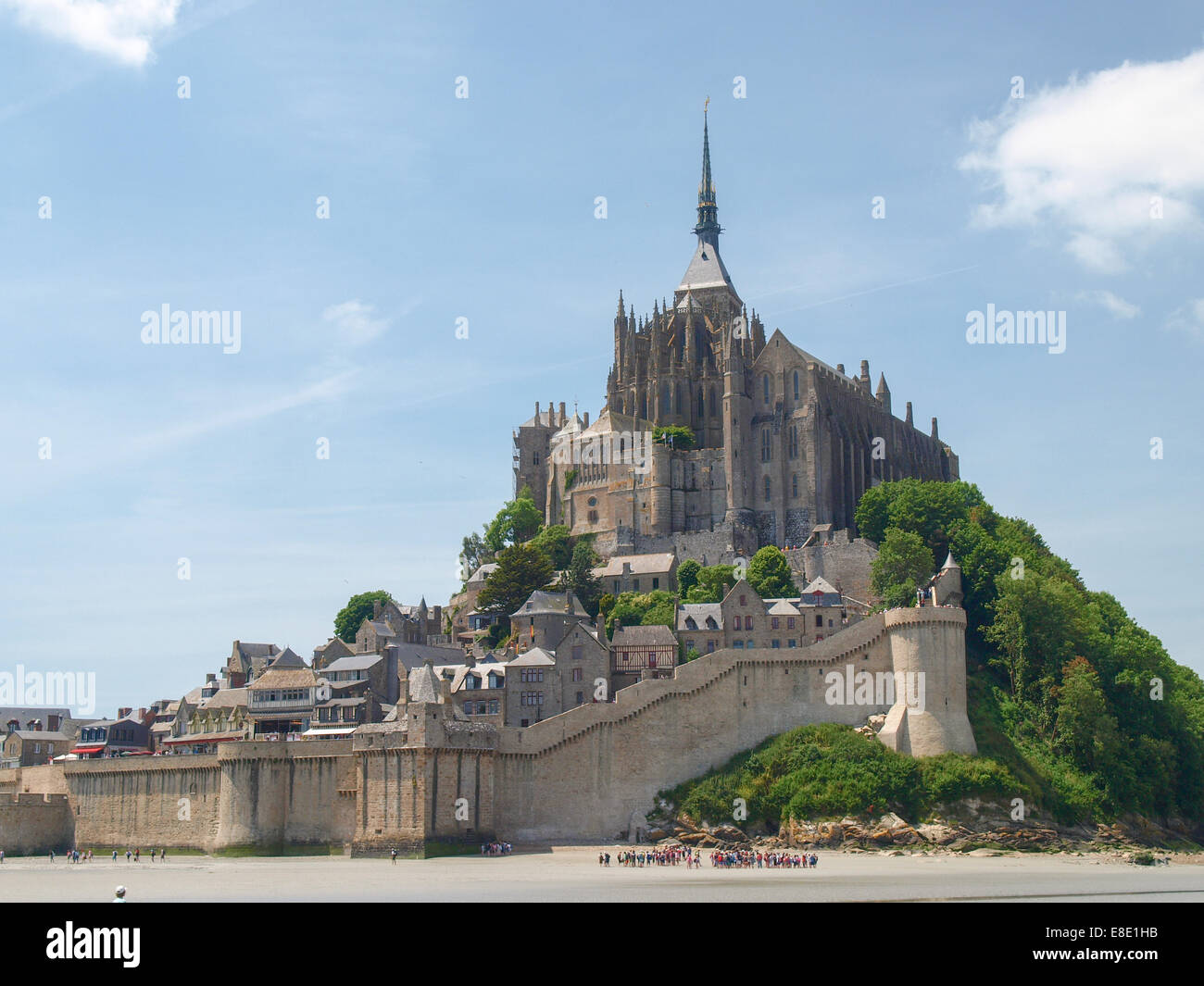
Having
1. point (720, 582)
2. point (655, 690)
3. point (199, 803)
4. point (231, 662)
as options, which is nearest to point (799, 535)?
point (720, 582)

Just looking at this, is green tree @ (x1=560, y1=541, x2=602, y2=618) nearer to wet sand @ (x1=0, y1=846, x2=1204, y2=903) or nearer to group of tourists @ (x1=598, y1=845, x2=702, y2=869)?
wet sand @ (x1=0, y1=846, x2=1204, y2=903)

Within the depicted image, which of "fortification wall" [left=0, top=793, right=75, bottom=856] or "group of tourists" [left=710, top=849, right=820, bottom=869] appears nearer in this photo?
"group of tourists" [left=710, top=849, right=820, bottom=869]

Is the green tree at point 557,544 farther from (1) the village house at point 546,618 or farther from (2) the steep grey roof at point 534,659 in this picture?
(2) the steep grey roof at point 534,659

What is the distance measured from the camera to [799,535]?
4028 inches

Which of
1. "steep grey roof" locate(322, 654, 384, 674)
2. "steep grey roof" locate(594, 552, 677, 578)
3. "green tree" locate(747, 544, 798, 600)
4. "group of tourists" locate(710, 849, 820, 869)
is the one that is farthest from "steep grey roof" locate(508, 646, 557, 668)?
"steep grey roof" locate(594, 552, 677, 578)

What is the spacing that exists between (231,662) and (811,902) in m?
62.4

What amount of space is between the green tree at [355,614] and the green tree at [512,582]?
16.0 metres

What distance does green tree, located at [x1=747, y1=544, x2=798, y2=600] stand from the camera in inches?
3612

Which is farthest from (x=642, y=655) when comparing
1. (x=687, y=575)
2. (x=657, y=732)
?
(x=687, y=575)

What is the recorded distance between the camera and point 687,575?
9819 centimetres

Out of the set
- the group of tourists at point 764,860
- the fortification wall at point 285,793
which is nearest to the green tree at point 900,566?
the group of tourists at point 764,860

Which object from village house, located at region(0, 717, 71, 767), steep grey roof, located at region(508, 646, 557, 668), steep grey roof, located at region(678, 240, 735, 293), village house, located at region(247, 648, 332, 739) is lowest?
village house, located at region(0, 717, 71, 767)

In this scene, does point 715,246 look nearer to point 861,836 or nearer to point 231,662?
point 231,662

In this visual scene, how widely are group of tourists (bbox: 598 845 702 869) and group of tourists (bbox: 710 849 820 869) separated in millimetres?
968
